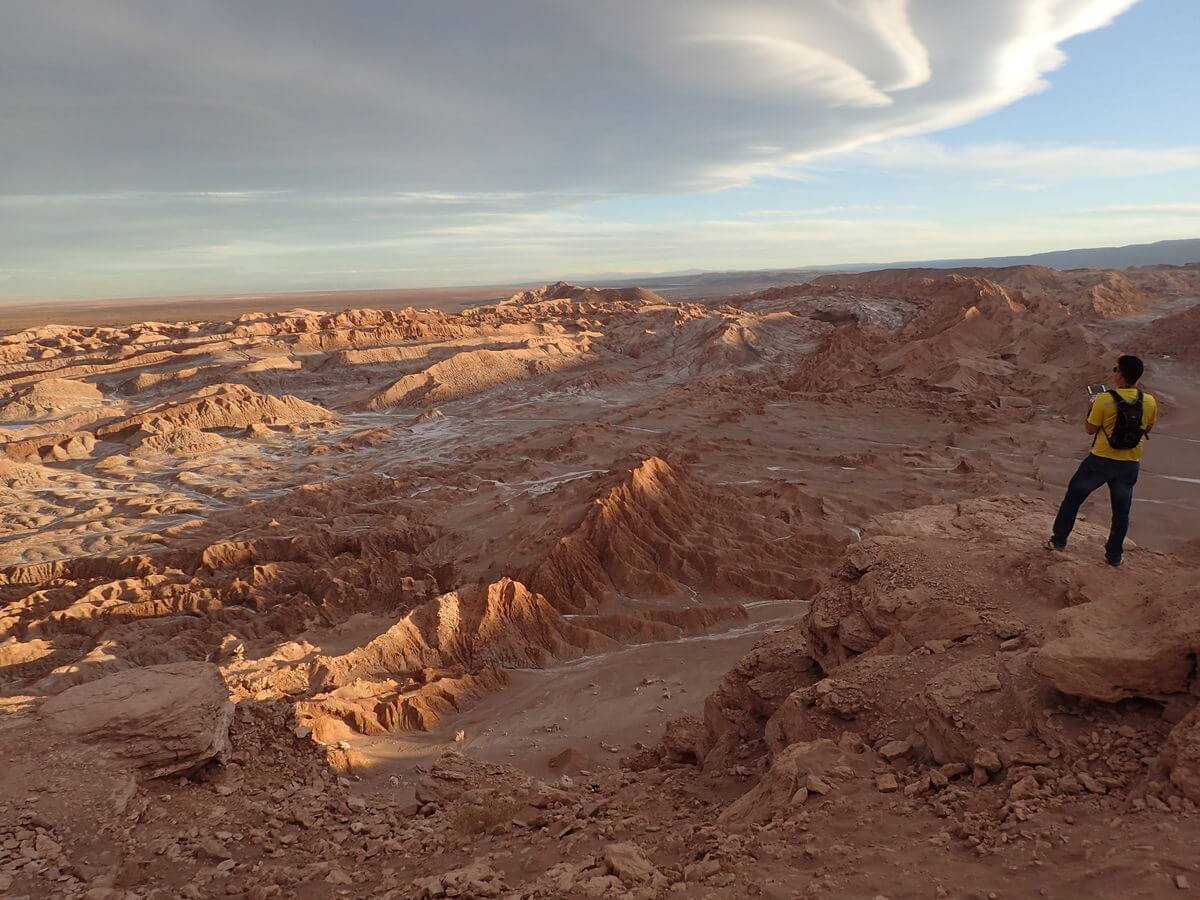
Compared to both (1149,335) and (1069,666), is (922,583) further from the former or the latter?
(1149,335)

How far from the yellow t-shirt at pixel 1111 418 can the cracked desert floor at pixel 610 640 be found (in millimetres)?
691

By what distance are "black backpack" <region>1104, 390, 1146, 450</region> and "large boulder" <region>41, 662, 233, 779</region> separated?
663 centimetres

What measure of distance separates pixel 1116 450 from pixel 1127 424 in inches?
8.3

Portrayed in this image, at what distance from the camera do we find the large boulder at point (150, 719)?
206 inches

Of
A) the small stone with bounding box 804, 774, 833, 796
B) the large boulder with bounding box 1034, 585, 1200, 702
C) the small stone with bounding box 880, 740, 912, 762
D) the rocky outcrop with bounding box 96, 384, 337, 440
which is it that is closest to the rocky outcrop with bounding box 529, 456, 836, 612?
the small stone with bounding box 880, 740, 912, 762

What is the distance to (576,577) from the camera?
1207cm

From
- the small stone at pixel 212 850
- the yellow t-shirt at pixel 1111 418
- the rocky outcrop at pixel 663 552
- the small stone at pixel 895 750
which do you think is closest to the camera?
the small stone at pixel 895 750

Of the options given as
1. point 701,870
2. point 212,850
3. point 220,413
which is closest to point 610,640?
point 212,850

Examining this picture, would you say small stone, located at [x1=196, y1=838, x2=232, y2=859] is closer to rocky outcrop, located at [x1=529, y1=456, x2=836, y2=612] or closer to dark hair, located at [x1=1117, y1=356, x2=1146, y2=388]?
dark hair, located at [x1=1117, y1=356, x2=1146, y2=388]

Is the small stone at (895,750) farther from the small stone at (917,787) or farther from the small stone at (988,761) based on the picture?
the small stone at (988,761)

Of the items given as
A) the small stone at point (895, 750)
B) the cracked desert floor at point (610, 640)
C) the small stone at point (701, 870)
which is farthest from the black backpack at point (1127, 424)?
the small stone at point (701, 870)

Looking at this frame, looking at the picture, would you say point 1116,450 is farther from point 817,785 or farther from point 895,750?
point 817,785

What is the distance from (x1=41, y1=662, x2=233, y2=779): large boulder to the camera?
522cm

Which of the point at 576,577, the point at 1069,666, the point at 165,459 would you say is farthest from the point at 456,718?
the point at 165,459
